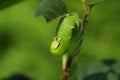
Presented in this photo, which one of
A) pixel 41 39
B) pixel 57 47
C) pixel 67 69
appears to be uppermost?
pixel 57 47

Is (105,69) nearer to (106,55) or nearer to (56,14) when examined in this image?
(56,14)

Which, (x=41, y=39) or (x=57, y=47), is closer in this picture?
(x=57, y=47)

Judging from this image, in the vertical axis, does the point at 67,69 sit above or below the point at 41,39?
above

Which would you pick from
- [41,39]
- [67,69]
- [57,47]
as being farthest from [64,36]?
[41,39]

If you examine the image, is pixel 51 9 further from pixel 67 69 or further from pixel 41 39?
pixel 41 39

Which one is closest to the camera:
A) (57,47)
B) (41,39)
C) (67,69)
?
(57,47)
